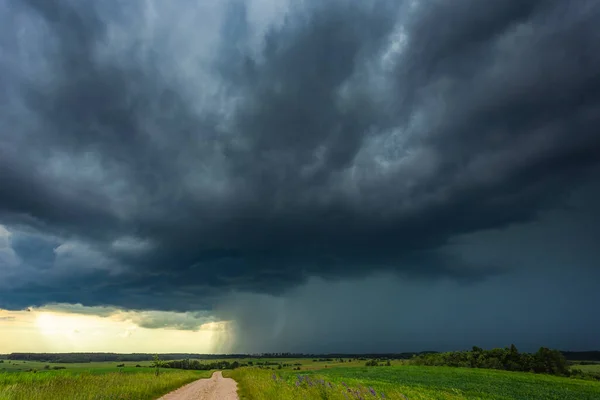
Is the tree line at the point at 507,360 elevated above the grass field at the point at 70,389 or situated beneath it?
situated beneath

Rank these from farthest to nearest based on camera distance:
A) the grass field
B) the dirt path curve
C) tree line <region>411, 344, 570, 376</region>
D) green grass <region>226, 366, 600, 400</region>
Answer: tree line <region>411, 344, 570, 376</region> < the dirt path curve < green grass <region>226, 366, 600, 400</region> < the grass field

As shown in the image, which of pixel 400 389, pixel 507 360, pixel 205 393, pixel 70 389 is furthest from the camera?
pixel 507 360

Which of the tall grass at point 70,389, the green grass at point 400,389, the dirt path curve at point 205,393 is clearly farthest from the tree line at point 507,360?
the tall grass at point 70,389

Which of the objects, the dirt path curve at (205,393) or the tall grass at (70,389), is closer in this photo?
the tall grass at (70,389)

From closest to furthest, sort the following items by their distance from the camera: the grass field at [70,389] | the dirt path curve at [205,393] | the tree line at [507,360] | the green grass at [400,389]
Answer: the grass field at [70,389]
the green grass at [400,389]
the dirt path curve at [205,393]
the tree line at [507,360]

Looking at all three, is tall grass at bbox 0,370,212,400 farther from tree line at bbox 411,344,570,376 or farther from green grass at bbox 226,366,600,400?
tree line at bbox 411,344,570,376

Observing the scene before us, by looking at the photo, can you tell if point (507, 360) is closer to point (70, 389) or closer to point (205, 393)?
point (205, 393)

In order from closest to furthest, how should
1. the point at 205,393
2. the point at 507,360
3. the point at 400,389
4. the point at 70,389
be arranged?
1. the point at 70,389
2. the point at 400,389
3. the point at 205,393
4. the point at 507,360

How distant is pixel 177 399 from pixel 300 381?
1089 centimetres

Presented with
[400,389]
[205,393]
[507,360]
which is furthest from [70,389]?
[507,360]

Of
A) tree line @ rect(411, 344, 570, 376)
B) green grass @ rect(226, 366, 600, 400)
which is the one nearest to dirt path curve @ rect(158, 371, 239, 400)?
green grass @ rect(226, 366, 600, 400)

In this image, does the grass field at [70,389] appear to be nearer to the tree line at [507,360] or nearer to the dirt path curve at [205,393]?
the dirt path curve at [205,393]

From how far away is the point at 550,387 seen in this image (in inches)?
1983

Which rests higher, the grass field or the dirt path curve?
the grass field
